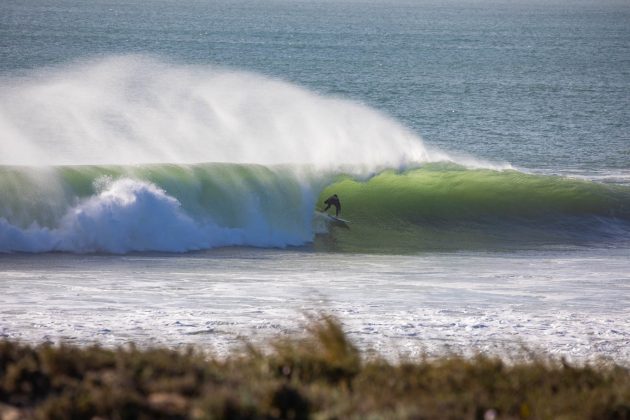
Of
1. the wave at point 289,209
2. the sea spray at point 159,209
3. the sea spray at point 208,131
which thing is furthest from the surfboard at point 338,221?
the sea spray at point 208,131

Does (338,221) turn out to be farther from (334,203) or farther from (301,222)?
(301,222)

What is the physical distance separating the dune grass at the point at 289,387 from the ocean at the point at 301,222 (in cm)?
104

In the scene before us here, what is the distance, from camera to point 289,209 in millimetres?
18641

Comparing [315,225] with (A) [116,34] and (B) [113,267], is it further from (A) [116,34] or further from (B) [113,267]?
(A) [116,34]

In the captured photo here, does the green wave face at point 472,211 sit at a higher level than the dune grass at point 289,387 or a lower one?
higher

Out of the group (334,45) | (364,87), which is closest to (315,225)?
(364,87)

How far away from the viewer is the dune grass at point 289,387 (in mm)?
5082

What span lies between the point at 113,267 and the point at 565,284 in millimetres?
5995

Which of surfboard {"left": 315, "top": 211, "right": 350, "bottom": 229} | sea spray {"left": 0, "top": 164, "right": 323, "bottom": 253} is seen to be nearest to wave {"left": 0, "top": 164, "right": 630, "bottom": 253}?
sea spray {"left": 0, "top": 164, "right": 323, "bottom": 253}

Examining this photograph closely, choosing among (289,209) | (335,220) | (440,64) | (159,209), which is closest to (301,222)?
(289,209)

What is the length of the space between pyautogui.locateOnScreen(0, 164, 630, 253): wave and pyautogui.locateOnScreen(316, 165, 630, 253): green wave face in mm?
24

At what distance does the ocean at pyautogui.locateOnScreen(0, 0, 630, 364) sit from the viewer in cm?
1045

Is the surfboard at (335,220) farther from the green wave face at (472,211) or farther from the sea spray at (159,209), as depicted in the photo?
the sea spray at (159,209)

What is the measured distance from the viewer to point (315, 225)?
18359 mm
